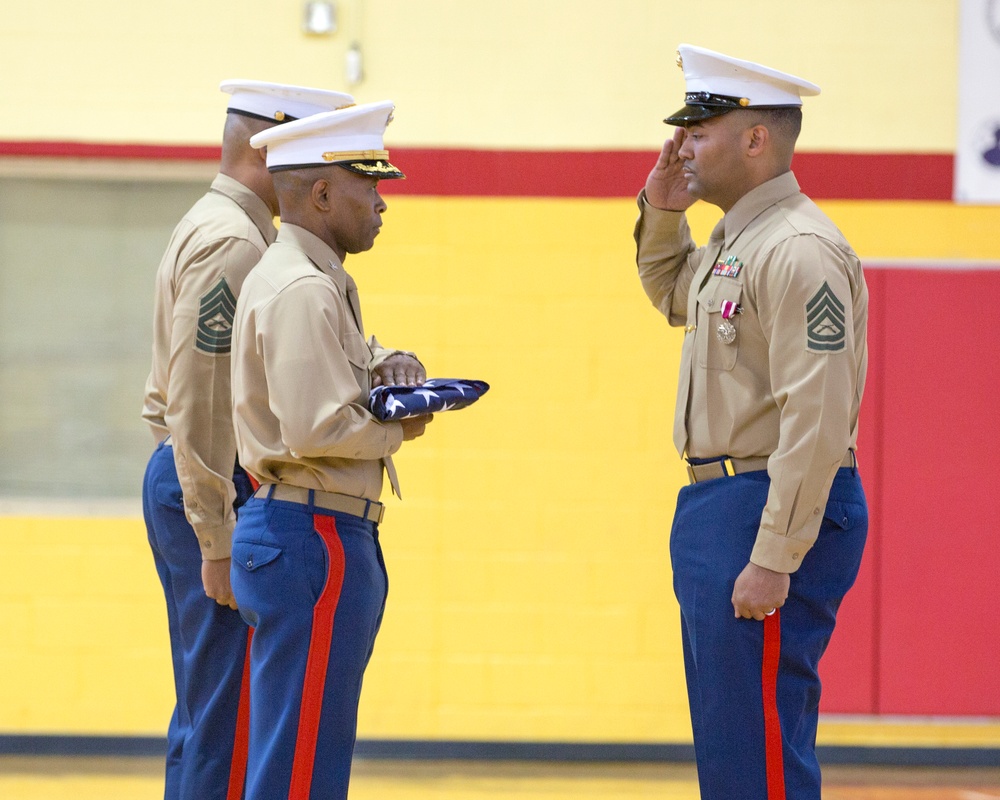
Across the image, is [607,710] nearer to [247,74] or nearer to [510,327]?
[510,327]

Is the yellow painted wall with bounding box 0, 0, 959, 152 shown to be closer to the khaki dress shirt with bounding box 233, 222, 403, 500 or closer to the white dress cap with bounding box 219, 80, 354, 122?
the white dress cap with bounding box 219, 80, 354, 122

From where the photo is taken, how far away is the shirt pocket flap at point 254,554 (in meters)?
2.25

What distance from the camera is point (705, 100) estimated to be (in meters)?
2.44

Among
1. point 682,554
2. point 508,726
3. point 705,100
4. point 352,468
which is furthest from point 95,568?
point 705,100

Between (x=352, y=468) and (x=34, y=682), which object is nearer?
(x=352, y=468)

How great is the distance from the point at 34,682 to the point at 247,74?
2.29m

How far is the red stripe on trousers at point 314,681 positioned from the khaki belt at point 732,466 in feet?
2.52

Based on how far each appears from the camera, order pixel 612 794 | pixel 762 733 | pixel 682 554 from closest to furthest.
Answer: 1. pixel 762 733
2. pixel 682 554
3. pixel 612 794

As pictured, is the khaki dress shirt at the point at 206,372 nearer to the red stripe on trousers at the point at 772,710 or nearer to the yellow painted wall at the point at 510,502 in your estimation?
the red stripe on trousers at the point at 772,710

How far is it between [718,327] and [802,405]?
0.91 feet

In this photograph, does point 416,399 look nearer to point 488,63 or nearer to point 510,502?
point 510,502

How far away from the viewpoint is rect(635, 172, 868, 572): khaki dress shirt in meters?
2.18

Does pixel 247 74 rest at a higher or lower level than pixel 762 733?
higher

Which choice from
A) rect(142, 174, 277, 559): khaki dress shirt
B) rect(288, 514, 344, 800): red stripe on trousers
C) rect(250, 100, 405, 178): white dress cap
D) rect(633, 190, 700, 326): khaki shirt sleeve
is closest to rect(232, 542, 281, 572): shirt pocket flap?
rect(288, 514, 344, 800): red stripe on trousers
